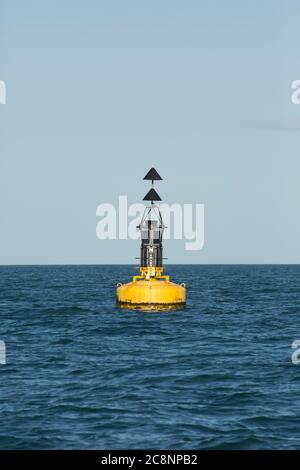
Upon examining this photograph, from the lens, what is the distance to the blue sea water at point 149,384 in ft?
53.3

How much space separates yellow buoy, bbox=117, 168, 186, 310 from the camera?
4112cm

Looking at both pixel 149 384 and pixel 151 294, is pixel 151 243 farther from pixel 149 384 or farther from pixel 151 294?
pixel 149 384

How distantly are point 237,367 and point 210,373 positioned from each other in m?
1.64

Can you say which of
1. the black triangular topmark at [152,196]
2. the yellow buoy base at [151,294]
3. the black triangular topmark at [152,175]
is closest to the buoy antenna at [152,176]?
the black triangular topmark at [152,175]

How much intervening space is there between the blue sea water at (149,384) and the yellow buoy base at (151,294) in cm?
105

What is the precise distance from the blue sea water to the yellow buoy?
1191 mm

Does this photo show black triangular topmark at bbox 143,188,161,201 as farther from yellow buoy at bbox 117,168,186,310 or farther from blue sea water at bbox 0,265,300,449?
blue sea water at bbox 0,265,300,449

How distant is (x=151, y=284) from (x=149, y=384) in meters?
19.3

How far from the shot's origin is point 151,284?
41125 mm

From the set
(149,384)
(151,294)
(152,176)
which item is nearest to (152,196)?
(152,176)

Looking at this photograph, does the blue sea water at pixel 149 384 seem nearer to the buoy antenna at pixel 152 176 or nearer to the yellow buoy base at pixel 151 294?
the yellow buoy base at pixel 151 294

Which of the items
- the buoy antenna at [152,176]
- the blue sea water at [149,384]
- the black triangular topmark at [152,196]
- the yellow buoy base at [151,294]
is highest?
the buoy antenna at [152,176]

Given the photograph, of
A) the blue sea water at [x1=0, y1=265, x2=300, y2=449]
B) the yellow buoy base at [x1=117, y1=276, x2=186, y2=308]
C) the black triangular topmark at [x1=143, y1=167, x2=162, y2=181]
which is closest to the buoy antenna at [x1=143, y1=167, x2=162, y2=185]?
the black triangular topmark at [x1=143, y1=167, x2=162, y2=181]

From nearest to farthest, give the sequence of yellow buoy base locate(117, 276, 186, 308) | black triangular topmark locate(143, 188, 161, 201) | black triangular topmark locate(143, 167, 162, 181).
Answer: yellow buoy base locate(117, 276, 186, 308) → black triangular topmark locate(143, 188, 161, 201) → black triangular topmark locate(143, 167, 162, 181)
